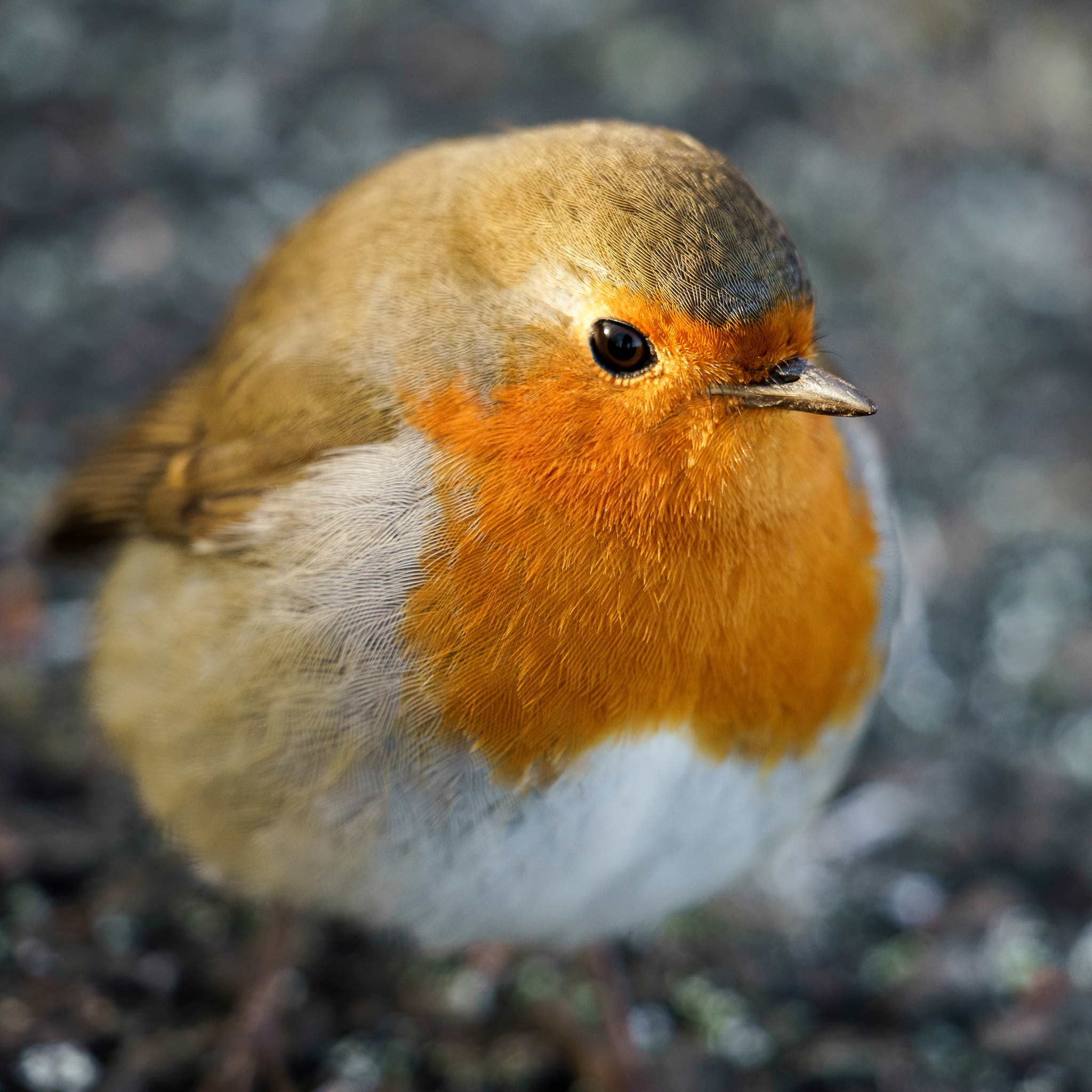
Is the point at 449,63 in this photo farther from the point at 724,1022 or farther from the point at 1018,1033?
the point at 1018,1033

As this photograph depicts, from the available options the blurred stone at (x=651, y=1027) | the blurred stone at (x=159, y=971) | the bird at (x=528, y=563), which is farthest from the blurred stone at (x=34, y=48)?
the blurred stone at (x=651, y=1027)

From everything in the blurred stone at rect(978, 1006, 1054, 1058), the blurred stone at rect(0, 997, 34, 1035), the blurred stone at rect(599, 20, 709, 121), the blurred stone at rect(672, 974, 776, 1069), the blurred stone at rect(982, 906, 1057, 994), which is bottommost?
the blurred stone at rect(0, 997, 34, 1035)

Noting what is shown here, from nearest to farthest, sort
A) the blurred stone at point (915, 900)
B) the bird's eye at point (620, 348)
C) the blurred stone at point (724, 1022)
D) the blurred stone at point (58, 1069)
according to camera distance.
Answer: the bird's eye at point (620, 348)
the blurred stone at point (58, 1069)
the blurred stone at point (724, 1022)
the blurred stone at point (915, 900)

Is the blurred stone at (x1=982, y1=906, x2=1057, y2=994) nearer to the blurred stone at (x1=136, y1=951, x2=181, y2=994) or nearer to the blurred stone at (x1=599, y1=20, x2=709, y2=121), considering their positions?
the blurred stone at (x1=136, y1=951, x2=181, y2=994)

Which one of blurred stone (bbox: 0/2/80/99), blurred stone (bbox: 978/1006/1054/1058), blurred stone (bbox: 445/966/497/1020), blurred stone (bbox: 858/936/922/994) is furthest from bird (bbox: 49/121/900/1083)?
blurred stone (bbox: 0/2/80/99)

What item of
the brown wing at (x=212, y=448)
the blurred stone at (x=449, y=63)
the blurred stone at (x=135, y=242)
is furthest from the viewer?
the blurred stone at (x=449, y=63)

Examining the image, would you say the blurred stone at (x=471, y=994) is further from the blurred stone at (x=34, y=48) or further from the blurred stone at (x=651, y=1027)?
the blurred stone at (x=34, y=48)
